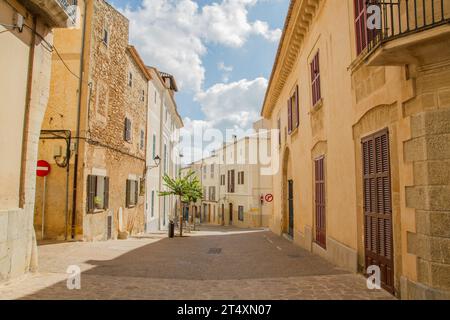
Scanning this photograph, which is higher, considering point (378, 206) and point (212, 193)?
point (212, 193)

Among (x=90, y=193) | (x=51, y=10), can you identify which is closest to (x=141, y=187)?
(x=90, y=193)

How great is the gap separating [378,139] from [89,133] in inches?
381

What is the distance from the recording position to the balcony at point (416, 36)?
14.3 feet

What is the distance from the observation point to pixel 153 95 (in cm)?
2305

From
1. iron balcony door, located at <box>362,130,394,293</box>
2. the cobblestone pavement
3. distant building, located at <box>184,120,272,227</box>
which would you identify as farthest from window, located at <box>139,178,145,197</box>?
iron balcony door, located at <box>362,130,394,293</box>

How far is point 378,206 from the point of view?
6371mm

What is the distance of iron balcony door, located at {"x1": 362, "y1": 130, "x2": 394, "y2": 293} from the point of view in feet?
19.4

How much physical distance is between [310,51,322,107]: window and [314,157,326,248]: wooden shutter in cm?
178

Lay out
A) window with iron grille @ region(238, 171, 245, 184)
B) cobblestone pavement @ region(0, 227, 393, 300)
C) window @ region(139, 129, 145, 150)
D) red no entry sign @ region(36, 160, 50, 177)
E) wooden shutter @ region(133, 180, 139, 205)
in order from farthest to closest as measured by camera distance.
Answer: window with iron grille @ region(238, 171, 245, 184), window @ region(139, 129, 145, 150), wooden shutter @ region(133, 180, 139, 205), red no entry sign @ region(36, 160, 50, 177), cobblestone pavement @ region(0, 227, 393, 300)

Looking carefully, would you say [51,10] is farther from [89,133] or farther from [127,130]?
[127,130]

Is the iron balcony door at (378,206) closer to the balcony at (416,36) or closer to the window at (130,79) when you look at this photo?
the balcony at (416,36)

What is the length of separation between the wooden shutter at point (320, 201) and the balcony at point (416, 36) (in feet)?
17.6

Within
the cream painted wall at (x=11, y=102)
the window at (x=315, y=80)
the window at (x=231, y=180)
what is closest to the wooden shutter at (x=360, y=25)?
the window at (x=315, y=80)

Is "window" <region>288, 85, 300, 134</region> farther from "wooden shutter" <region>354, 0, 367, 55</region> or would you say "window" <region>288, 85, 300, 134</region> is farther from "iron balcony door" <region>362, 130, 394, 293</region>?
"iron balcony door" <region>362, 130, 394, 293</region>
